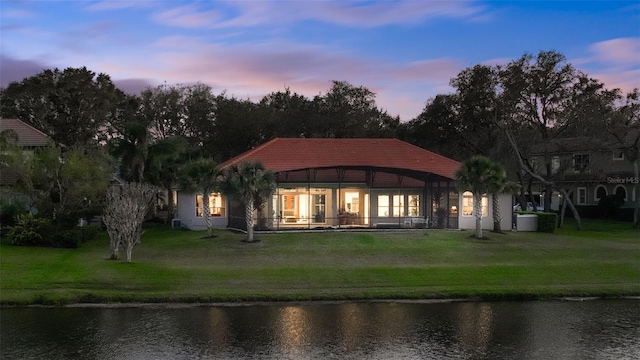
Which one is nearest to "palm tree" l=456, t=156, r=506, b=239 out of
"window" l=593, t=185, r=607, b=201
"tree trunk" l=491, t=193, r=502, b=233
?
"tree trunk" l=491, t=193, r=502, b=233

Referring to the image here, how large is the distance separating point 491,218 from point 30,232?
89.7 feet

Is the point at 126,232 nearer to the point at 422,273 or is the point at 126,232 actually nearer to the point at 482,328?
the point at 422,273

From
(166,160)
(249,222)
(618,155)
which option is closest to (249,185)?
(249,222)

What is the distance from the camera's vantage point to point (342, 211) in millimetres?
41188

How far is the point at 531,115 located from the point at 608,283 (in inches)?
1172

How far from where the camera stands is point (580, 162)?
56594mm

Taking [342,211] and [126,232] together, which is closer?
[126,232]

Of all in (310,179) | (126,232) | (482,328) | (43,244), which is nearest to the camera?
(482,328)

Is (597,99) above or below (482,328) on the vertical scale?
above

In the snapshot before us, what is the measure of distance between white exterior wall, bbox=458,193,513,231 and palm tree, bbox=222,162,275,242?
13.8 m

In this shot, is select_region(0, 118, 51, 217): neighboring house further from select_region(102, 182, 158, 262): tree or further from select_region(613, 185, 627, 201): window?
select_region(613, 185, 627, 201): window

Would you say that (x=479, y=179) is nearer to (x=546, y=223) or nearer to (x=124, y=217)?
(x=546, y=223)

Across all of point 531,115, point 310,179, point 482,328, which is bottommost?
point 482,328

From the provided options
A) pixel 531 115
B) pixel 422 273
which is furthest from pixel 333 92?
pixel 422 273
